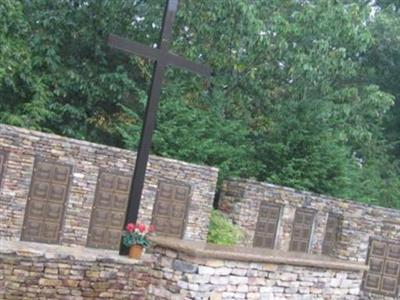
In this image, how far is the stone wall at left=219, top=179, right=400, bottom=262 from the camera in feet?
44.5

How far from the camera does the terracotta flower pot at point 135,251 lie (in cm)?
794

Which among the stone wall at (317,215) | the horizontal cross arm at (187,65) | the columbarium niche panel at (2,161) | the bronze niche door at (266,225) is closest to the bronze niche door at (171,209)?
the stone wall at (317,215)

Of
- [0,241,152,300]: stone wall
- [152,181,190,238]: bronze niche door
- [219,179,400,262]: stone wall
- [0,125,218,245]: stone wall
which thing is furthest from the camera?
[219,179,400,262]: stone wall

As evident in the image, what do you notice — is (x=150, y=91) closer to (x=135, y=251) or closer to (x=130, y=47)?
(x=130, y=47)

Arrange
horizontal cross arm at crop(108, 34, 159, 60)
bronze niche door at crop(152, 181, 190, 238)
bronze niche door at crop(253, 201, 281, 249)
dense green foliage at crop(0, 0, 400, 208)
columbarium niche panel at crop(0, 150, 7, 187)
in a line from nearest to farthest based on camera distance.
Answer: horizontal cross arm at crop(108, 34, 159, 60), columbarium niche panel at crop(0, 150, 7, 187), bronze niche door at crop(152, 181, 190, 238), bronze niche door at crop(253, 201, 281, 249), dense green foliage at crop(0, 0, 400, 208)

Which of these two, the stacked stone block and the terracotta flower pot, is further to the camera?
the terracotta flower pot

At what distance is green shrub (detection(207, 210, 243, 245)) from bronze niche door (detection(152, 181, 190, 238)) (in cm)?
86

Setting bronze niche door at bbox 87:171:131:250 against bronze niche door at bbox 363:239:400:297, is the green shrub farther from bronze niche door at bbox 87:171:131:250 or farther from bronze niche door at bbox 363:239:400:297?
bronze niche door at bbox 363:239:400:297

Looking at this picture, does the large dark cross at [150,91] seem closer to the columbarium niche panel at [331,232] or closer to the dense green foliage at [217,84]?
the dense green foliage at [217,84]

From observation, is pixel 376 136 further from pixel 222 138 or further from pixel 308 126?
pixel 222 138

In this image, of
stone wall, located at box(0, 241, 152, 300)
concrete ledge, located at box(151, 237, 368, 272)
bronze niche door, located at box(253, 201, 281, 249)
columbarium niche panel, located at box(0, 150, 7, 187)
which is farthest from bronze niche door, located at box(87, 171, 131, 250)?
concrete ledge, located at box(151, 237, 368, 272)

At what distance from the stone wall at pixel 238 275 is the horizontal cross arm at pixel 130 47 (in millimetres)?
2729

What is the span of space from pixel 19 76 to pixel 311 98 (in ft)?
25.6

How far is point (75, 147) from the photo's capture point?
36.0 feet
